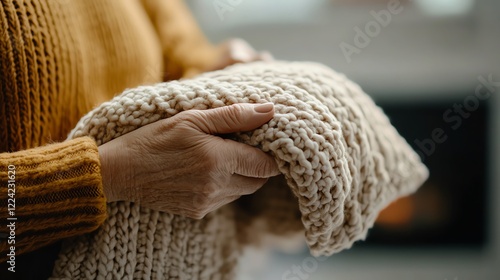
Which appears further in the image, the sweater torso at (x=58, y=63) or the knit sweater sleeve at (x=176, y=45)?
the knit sweater sleeve at (x=176, y=45)

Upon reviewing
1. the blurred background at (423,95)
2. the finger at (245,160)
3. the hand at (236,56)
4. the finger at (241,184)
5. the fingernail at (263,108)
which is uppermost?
the fingernail at (263,108)

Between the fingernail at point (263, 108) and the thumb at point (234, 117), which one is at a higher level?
the fingernail at point (263, 108)

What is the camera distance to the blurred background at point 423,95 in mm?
1773

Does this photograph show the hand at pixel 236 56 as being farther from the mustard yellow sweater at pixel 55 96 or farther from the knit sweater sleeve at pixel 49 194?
the knit sweater sleeve at pixel 49 194

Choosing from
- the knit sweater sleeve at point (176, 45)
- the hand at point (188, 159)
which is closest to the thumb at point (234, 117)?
the hand at point (188, 159)

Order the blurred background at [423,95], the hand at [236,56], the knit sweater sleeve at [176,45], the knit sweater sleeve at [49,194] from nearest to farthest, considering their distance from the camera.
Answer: the knit sweater sleeve at [49,194], the hand at [236,56], the knit sweater sleeve at [176,45], the blurred background at [423,95]

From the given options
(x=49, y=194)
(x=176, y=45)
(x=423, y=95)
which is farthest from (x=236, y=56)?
(x=423, y=95)

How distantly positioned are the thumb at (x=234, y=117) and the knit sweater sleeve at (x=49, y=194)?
12 centimetres

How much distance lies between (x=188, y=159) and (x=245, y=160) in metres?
0.06

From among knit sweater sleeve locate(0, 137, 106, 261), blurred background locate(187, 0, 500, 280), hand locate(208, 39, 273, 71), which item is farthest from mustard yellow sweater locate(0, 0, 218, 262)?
blurred background locate(187, 0, 500, 280)

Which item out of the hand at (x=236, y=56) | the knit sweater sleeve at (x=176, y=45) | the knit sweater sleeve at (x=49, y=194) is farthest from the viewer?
the knit sweater sleeve at (x=176, y=45)

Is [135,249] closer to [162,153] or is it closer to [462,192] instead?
[162,153]

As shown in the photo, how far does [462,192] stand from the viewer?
71.2 inches

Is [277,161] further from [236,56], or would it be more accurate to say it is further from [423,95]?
[423,95]
